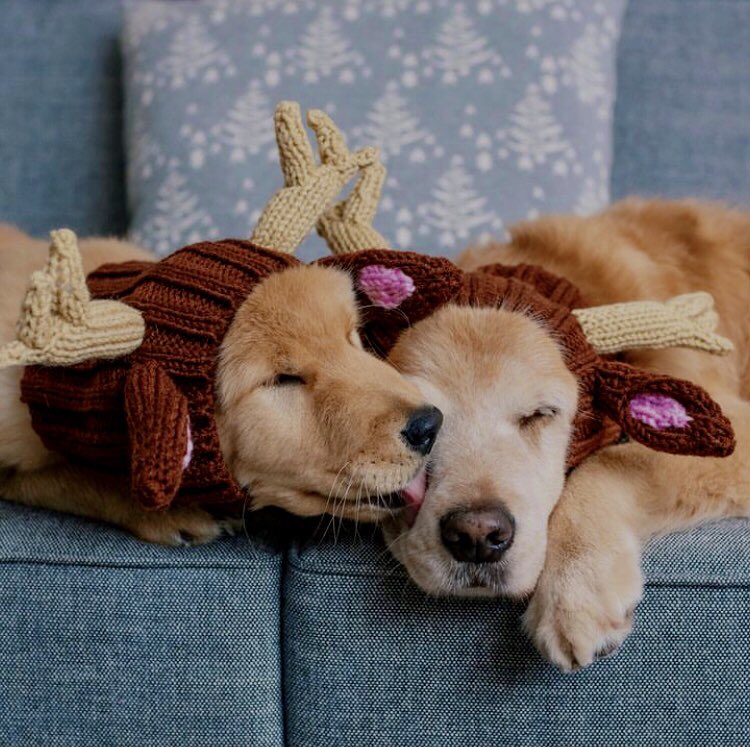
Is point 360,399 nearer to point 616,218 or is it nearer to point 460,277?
point 460,277

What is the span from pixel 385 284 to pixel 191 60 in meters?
1.27

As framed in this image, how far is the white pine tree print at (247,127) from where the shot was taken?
2.20 m

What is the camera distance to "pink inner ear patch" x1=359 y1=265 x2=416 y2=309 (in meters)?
1.27

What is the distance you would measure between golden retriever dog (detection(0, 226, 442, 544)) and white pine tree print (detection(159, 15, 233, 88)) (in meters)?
1.19

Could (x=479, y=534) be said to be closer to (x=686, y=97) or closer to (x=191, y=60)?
(x=191, y=60)

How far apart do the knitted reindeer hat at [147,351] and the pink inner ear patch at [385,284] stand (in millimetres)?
111

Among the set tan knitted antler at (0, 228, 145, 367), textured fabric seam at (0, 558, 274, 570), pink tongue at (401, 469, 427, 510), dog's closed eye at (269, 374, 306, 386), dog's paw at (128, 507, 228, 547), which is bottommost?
textured fabric seam at (0, 558, 274, 570)

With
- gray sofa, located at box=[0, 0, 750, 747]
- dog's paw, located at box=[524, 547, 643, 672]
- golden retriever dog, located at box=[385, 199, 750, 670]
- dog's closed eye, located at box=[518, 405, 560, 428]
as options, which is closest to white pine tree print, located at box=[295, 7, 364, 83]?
golden retriever dog, located at box=[385, 199, 750, 670]

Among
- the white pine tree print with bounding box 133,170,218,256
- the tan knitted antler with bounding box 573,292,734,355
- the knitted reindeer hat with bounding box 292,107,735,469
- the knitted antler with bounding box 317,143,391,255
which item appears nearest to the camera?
the knitted reindeer hat with bounding box 292,107,735,469

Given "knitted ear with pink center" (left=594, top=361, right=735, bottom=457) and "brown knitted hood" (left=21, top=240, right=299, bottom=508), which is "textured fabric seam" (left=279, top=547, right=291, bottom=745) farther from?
"knitted ear with pink center" (left=594, top=361, right=735, bottom=457)

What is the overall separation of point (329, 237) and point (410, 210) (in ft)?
2.52

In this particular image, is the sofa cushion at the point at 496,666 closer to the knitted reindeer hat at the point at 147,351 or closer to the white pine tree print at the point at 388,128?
the knitted reindeer hat at the point at 147,351

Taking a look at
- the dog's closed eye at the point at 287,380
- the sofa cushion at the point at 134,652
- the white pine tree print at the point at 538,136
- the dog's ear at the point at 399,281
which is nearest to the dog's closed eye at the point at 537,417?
the dog's ear at the point at 399,281

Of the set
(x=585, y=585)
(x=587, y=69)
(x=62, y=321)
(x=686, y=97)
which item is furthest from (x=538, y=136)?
(x=62, y=321)
